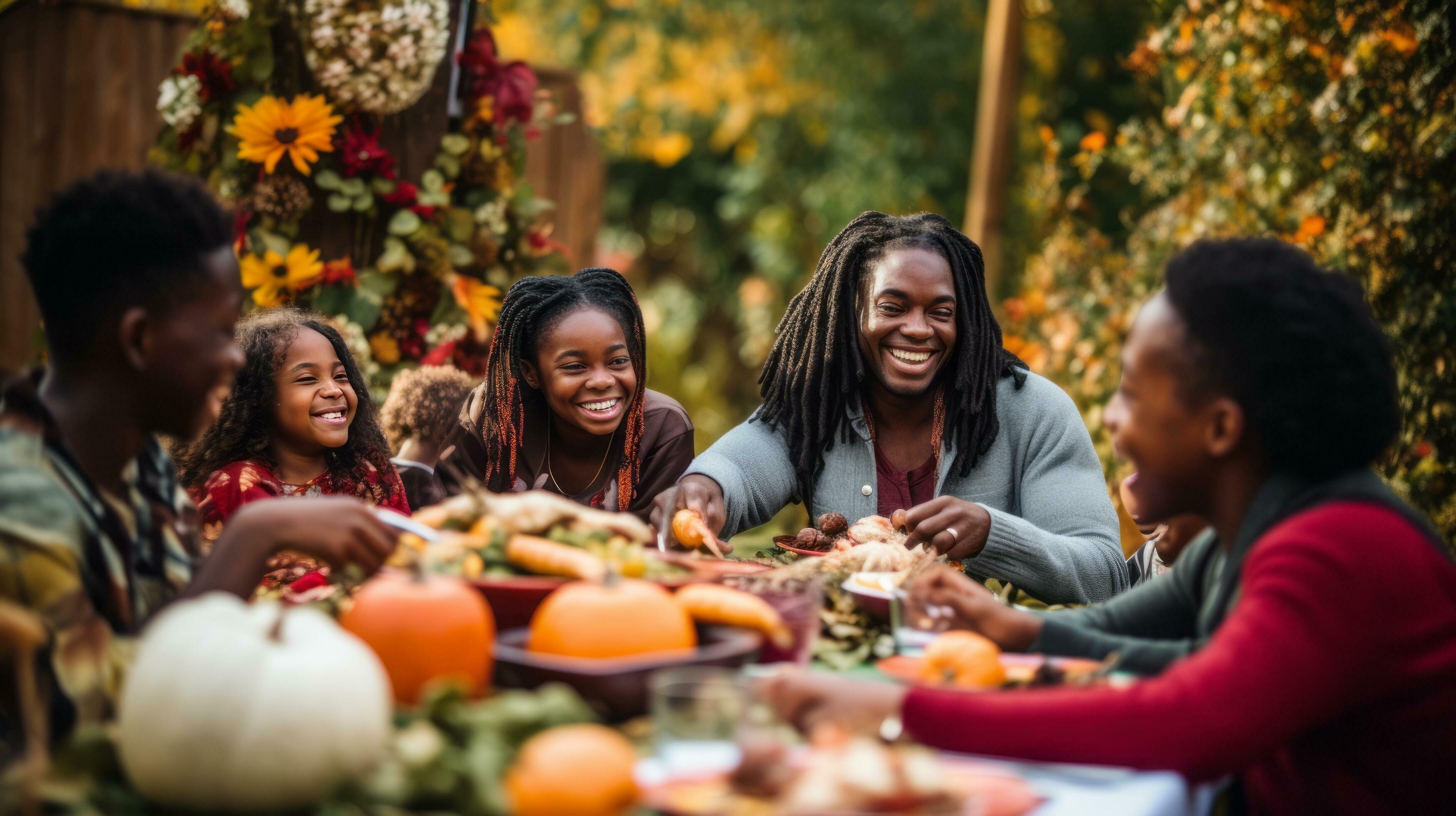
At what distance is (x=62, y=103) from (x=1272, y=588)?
5.81m

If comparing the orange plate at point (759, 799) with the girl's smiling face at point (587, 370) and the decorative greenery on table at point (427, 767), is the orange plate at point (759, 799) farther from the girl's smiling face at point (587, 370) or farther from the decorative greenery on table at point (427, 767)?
the girl's smiling face at point (587, 370)

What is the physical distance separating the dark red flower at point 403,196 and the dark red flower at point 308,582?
7.12 feet

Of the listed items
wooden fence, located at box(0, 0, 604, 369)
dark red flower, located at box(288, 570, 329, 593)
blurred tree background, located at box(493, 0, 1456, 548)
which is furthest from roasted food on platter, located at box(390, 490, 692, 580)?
wooden fence, located at box(0, 0, 604, 369)

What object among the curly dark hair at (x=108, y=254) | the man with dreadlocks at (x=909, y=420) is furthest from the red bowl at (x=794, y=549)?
the curly dark hair at (x=108, y=254)

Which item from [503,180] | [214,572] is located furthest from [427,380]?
[214,572]

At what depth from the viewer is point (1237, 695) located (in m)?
1.67

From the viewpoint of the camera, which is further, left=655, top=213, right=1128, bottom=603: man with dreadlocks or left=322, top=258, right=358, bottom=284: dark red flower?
left=322, top=258, right=358, bottom=284: dark red flower

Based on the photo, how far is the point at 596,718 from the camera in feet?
5.46

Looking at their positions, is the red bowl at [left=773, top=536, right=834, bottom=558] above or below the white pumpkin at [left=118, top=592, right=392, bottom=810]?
below

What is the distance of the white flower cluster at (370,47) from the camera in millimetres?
4512

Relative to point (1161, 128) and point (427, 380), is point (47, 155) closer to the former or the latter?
point (427, 380)

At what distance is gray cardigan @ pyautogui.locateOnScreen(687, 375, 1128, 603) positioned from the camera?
333 centimetres

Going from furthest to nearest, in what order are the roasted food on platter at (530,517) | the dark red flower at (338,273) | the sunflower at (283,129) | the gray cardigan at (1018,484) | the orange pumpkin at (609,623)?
the dark red flower at (338,273) < the sunflower at (283,129) < the gray cardigan at (1018,484) < the roasted food on platter at (530,517) < the orange pumpkin at (609,623)

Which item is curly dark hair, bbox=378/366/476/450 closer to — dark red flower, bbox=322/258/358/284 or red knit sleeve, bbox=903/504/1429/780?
dark red flower, bbox=322/258/358/284
